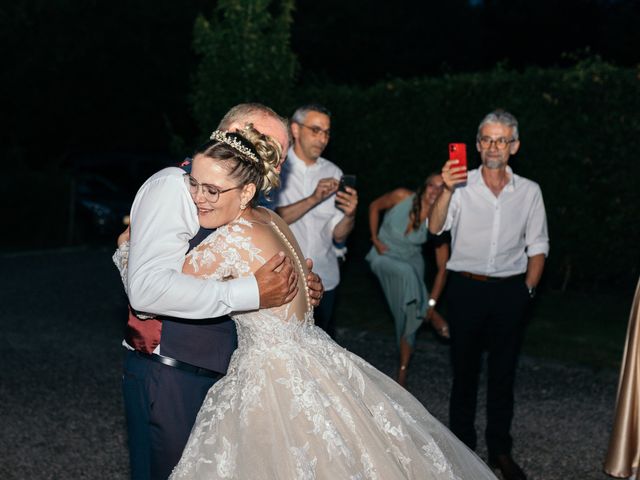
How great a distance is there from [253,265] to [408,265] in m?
5.08

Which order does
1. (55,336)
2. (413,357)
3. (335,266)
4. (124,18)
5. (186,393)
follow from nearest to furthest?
(186,393)
(335,266)
(413,357)
(55,336)
(124,18)

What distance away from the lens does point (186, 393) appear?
11.6ft

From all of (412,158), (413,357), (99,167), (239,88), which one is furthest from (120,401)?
(99,167)

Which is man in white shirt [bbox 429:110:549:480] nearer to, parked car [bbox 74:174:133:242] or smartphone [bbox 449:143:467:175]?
smartphone [bbox 449:143:467:175]

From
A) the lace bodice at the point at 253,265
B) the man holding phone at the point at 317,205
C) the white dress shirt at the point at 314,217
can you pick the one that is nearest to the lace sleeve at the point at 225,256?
the lace bodice at the point at 253,265

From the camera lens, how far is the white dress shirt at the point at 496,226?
6.08m

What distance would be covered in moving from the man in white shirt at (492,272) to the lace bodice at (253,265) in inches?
98.9

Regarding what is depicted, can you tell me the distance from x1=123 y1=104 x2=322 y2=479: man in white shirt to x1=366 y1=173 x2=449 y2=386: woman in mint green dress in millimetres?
4467

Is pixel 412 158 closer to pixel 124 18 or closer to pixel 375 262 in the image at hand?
pixel 375 262

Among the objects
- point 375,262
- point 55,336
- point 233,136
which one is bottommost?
point 55,336

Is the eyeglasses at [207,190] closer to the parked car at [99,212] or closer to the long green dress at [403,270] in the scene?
the long green dress at [403,270]

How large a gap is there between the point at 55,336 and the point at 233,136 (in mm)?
7556

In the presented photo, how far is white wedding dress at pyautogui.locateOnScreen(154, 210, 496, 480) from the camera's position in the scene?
10.8 feet

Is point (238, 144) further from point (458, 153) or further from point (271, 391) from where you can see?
point (458, 153)
